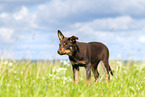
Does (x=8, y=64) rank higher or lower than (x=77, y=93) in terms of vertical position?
higher

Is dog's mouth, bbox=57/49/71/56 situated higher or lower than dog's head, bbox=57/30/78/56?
lower

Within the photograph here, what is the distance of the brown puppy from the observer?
6.28m

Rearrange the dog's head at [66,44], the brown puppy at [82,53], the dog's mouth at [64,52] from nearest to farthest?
the dog's mouth at [64,52]
the dog's head at [66,44]
the brown puppy at [82,53]

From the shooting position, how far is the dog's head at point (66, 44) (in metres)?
6.10

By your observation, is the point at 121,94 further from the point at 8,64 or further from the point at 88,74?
the point at 8,64

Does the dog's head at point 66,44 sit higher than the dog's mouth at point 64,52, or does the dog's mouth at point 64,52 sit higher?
the dog's head at point 66,44

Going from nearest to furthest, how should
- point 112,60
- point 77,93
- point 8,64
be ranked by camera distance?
point 77,93 < point 8,64 < point 112,60

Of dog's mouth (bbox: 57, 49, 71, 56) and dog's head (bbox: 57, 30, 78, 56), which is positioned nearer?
dog's mouth (bbox: 57, 49, 71, 56)

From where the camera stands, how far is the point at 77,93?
4.39m

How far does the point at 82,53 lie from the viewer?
22.0 feet

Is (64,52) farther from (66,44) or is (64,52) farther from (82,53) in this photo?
(82,53)

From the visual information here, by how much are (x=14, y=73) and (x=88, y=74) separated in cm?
428

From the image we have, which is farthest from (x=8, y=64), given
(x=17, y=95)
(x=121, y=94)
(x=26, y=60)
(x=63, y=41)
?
(x=121, y=94)

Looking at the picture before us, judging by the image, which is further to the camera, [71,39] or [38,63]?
[38,63]
